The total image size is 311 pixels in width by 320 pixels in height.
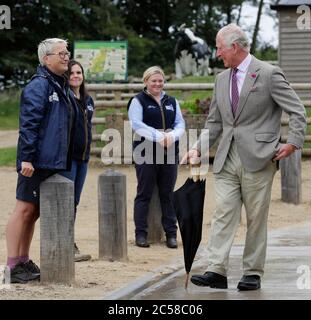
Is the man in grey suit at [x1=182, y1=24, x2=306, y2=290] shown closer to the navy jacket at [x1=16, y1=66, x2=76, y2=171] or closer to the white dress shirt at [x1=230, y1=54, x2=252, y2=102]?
the white dress shirt at [x1=230, y1=54, x2=252, y2=102]

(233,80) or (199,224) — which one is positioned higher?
(233,80)

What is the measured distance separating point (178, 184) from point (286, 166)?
2.77m

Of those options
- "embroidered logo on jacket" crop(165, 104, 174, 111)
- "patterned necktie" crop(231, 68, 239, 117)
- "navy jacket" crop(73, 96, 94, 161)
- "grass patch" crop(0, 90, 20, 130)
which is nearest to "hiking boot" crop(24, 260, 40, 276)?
"navy jacket" crop(73, 96, 94, 161)

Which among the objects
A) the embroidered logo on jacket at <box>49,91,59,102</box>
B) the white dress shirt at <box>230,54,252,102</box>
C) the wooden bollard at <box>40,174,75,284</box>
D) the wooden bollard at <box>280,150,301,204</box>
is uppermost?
the white dress shirt at <box>230,54,252,102</box>

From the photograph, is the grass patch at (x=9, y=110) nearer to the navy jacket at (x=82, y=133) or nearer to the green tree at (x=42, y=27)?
the green tree at (x=42, y=27)

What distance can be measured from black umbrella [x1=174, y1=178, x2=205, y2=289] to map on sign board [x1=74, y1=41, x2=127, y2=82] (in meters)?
21.1

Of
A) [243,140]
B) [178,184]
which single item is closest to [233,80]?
[243,140]

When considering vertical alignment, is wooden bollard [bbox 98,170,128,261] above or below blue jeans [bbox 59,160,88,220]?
below

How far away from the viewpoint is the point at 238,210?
323 inches

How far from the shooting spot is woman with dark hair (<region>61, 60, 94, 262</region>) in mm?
9680

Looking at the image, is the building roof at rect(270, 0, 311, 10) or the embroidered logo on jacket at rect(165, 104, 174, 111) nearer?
A: the embroidered logo on jacket at rect(165, 104, 174, 111)

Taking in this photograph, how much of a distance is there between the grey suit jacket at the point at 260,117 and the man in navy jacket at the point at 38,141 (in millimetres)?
1264
